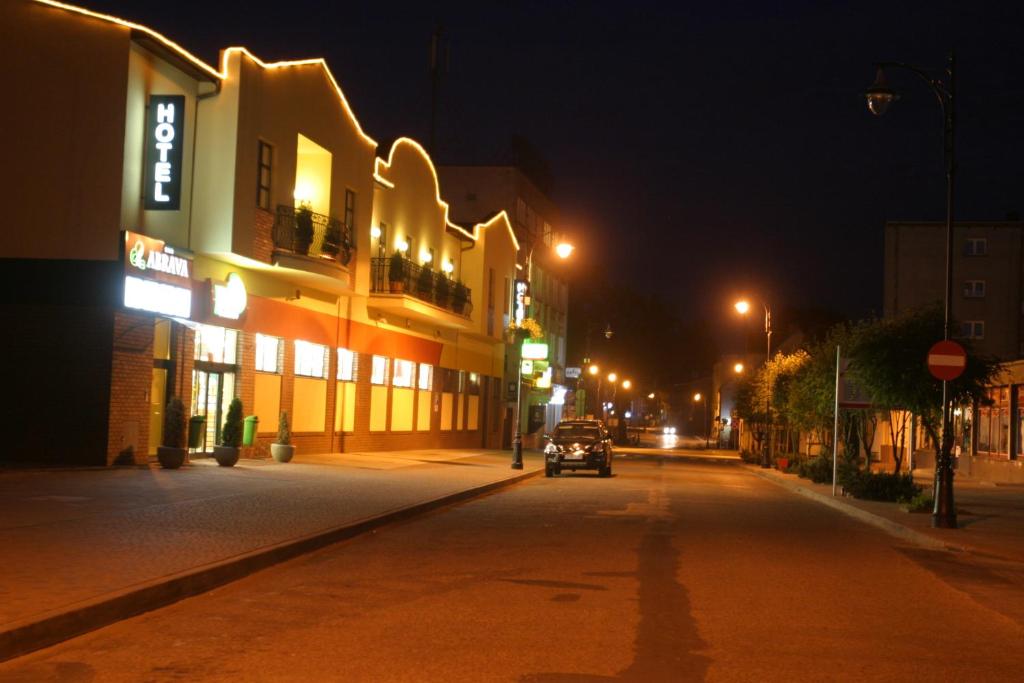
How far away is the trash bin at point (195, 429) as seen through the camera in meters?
27.5

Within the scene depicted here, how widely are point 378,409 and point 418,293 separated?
441 centimetres

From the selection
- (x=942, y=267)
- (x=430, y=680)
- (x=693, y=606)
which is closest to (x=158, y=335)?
(x=693, y=606)

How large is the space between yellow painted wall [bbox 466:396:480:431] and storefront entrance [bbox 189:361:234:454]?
23126mm

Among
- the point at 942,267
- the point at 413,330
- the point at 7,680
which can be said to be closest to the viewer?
the point at 7,680

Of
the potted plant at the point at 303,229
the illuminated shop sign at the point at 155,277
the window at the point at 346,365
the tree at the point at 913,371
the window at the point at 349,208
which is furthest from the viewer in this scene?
the window at the point at 346,365

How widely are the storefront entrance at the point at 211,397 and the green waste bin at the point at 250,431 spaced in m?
0.79

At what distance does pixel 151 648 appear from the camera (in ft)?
27.9

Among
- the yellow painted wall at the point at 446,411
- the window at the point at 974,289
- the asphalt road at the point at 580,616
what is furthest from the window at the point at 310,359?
the window at the point at 974,289

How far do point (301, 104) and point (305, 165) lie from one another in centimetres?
248

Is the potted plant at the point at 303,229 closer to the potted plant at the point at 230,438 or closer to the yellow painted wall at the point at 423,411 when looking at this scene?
the potted plant at the point at 230,438

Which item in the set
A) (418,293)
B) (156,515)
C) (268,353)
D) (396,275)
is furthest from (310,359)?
(156,515)

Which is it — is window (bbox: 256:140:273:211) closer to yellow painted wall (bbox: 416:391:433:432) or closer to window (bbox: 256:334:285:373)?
window (bbox: 256:334:285:373)

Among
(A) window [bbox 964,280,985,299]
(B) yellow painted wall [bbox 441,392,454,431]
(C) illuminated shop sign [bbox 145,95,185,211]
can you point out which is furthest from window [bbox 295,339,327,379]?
(A) window [bbox 964,280,985,299]

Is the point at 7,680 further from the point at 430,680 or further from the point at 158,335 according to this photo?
the point at 158,335
